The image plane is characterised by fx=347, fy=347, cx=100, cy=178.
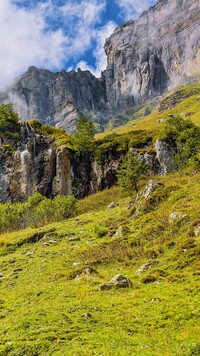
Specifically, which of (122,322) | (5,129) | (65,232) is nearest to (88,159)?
(5,129)

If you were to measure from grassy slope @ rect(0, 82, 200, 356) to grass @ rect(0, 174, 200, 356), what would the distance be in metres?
0.05

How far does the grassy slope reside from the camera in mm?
15148

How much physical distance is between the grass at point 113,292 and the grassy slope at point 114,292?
53mm

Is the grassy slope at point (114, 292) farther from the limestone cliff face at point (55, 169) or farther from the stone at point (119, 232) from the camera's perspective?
the limestone cliff face at point (55, 169)

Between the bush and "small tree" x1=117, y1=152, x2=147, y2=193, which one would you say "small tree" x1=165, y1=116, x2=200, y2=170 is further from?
the bush

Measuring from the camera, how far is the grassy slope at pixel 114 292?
15148 mm

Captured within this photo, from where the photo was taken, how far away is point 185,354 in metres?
12.9

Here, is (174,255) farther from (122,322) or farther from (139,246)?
(122,322)

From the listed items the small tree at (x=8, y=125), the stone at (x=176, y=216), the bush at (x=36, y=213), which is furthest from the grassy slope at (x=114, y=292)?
the small tree at (x=8, y=125)

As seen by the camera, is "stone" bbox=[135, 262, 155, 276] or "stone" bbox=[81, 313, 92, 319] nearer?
"stone" bbox=[81, 313, 92, 319]

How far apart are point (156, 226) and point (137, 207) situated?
38.7ft

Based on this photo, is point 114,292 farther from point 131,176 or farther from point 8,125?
point 8,125

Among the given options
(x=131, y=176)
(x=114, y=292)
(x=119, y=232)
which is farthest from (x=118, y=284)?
(x=131, y=176)


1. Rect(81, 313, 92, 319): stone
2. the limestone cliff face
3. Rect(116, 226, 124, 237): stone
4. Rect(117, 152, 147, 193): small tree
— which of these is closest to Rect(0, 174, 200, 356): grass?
Rect(81, 313, 92, 319): stone
